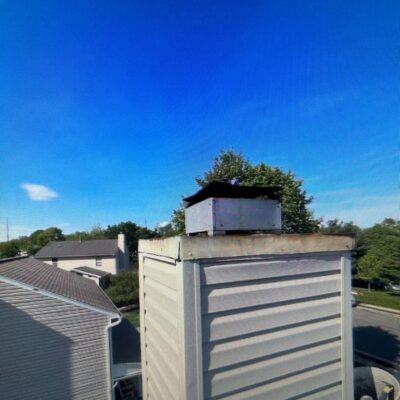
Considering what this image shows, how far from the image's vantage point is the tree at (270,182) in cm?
1608

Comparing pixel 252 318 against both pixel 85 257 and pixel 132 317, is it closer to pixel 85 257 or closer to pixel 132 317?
pixel 132 317

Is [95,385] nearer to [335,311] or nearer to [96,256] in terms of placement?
[335,311]

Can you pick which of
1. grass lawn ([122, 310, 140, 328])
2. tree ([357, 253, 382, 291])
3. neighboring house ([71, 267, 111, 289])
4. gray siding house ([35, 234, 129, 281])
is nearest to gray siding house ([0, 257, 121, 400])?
grass lawn ([122, 310, 140, 328])

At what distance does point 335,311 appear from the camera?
7.39ft

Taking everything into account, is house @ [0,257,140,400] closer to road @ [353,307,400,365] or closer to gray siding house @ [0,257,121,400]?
gray siding house @ [0,257,121,400]

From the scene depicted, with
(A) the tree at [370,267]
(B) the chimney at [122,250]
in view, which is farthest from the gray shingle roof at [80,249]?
(A) the tree at [370,267]

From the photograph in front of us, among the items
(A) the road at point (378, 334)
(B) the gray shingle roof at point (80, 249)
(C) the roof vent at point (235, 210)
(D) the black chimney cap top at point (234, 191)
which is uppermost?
(D) the black chimney cap top at point (234, 191)

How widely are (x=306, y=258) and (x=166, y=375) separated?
4.64 feet

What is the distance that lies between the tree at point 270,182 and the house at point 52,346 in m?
7.77

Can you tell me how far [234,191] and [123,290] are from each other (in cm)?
2337

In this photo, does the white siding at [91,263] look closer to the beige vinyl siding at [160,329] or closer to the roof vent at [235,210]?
the beige vinyl siding at [160,329]

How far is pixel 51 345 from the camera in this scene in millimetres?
8148

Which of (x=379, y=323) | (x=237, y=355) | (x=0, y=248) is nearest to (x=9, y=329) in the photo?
(x=237, y=355)

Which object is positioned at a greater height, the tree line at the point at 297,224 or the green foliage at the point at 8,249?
the tree line at the point at 297,224
